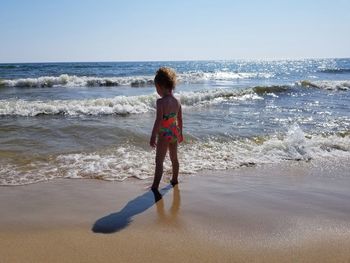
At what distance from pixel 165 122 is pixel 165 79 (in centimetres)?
54

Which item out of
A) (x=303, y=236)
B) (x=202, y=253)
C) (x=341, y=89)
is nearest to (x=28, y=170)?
(x=202, y=253)

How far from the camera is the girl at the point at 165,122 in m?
4.48

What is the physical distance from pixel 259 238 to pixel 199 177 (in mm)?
1969

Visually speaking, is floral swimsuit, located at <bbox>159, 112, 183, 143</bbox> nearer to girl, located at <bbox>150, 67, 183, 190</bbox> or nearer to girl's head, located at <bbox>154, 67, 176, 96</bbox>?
girl, located at <bbox>150, 67, 183, 190</bbox>

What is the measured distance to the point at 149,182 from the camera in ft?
15.6

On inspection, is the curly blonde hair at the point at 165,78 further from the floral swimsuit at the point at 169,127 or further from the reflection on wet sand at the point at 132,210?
the reflection on wet sand at the point at 132,210

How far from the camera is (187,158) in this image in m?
5.93

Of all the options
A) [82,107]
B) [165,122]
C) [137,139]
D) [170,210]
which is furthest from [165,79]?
[82,107]

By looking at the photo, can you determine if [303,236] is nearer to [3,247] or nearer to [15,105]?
[3,247]

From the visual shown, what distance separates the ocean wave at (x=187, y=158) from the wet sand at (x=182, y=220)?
37 centimetres

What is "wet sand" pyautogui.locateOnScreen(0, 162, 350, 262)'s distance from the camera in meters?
2.80

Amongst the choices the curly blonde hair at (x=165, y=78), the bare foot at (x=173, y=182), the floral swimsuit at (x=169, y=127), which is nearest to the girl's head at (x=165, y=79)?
the curly blonde hair at (x=165, y=78)

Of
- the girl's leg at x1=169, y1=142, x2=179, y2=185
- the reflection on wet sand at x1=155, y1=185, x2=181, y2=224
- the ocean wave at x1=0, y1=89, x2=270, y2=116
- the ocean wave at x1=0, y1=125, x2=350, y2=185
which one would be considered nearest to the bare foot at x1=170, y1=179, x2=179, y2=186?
the girl's leg at x1=169, y1=142, x2=179, y2=185

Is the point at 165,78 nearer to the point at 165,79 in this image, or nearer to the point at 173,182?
the point at 165,79
